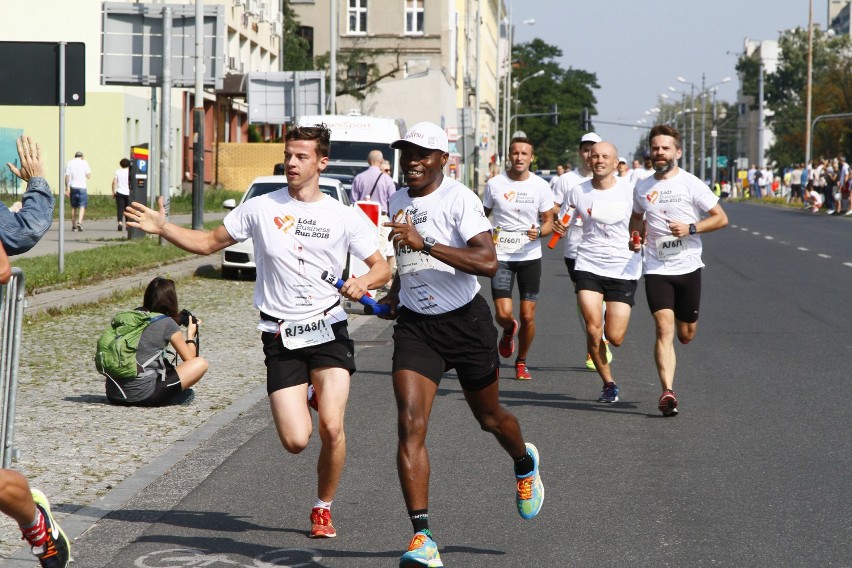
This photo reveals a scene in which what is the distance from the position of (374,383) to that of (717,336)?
478 centimetres

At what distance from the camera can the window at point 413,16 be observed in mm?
84312

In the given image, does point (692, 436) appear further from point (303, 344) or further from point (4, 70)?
point (4, 70)

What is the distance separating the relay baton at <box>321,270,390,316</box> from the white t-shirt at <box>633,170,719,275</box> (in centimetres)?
387

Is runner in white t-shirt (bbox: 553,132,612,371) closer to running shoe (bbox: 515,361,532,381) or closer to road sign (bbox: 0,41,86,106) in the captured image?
running shoe (bbox: 515,361,532,381)

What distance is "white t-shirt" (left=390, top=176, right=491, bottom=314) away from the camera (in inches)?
241

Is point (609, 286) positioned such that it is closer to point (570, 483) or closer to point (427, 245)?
point (570, 483)

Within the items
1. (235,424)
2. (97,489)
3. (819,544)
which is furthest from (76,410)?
(819,544)

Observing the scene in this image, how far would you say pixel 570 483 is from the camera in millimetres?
7441

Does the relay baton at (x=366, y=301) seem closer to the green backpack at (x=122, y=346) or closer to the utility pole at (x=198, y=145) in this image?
the green backpack at (x=122, y=346)

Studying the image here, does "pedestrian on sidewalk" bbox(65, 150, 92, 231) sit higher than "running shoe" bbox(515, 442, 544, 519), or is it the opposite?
"pedestrian on sidewalk" bbox(65, 150, 92, 231)

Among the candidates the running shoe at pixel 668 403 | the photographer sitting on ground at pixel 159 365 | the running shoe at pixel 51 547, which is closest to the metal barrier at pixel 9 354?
the running shoe at pixel 51 547

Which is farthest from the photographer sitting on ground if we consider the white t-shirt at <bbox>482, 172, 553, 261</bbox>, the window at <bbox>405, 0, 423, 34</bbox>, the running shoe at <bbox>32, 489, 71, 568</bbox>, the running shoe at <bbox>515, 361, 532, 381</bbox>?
the window at <bbox>405, 0, 423, 34</bbox>

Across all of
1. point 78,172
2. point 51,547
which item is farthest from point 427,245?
point 78,172

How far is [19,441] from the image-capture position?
8.38 meters
